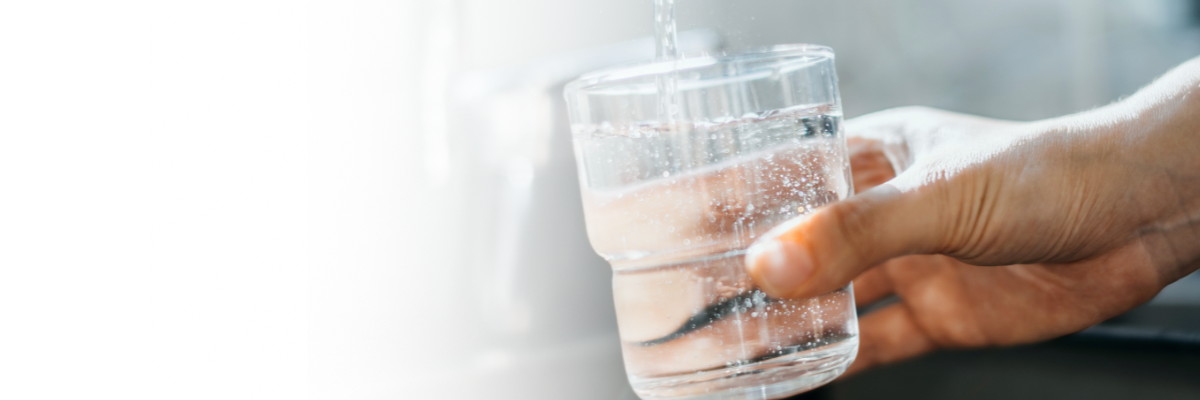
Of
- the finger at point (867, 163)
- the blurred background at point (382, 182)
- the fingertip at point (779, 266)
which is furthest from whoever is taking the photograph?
the finger at point (867, 163)

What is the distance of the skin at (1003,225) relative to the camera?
532 millimetres

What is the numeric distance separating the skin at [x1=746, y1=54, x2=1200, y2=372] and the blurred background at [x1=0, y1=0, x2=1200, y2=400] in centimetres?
9

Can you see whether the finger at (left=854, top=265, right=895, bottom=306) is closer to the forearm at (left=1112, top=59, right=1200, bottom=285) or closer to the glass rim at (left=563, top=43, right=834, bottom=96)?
the forearm at (left=1112, top=59, right=1200, bottom=285)

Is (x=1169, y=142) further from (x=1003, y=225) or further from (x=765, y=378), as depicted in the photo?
(x=765, y=378)

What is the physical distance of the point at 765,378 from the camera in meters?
0.50

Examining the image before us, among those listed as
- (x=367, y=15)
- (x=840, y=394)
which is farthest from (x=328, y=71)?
(x=840, y=394)

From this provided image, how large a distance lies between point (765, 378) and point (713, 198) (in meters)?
0.12

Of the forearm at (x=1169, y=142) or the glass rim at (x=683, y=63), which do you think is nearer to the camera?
the glass rim at (x=683, y=63)

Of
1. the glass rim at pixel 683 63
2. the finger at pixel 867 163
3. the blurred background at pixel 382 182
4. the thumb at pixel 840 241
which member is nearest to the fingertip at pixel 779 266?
the thumb at pixel 840 241

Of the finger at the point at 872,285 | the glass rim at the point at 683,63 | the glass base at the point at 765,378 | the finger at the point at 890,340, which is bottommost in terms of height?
the finger at the point at 890,340

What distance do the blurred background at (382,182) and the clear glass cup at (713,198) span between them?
0.26m

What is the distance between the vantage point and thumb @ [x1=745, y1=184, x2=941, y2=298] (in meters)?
0.47

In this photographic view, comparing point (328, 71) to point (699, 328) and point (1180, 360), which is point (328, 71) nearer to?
point (699, 328)

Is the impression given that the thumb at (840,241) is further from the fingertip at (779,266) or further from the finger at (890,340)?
the finger at (890,340)
